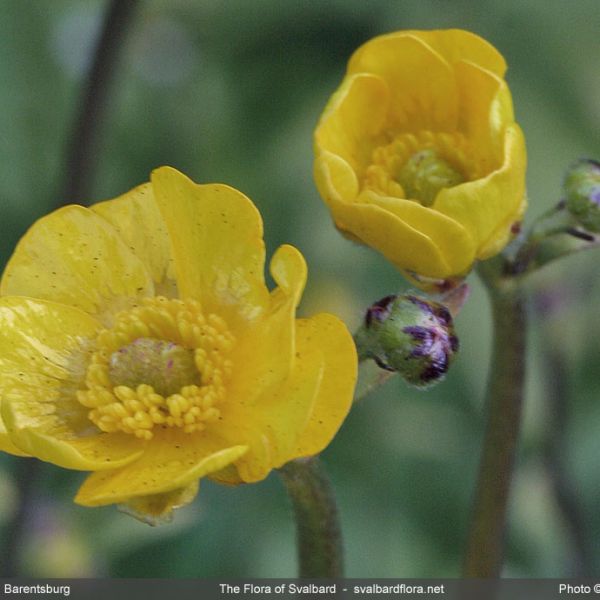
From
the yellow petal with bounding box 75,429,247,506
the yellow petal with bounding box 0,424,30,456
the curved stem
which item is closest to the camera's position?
the yellow petal with bounding box 75,429,247,506

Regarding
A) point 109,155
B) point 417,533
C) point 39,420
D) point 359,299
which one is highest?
point 39,420

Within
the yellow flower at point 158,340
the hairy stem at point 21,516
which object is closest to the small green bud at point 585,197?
the yellow flower at point 158,340

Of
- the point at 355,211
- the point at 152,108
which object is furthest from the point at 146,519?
the point at 152,108

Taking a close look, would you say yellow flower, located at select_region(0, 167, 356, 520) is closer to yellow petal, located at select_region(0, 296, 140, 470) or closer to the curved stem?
yellow petal, located at select_region(0, 296, 140, 470)

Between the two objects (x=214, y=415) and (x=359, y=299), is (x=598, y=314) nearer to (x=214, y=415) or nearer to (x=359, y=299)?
(x=359, y=299)

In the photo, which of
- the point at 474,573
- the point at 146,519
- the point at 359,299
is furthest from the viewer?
the point at 359,299

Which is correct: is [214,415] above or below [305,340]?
below

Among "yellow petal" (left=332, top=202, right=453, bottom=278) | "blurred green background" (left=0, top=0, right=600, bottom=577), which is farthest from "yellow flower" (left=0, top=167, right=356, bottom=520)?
"blurred green background" (left=0, top=0, right=600, bottom=577)

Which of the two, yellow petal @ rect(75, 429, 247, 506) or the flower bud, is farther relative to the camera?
the flower bud
